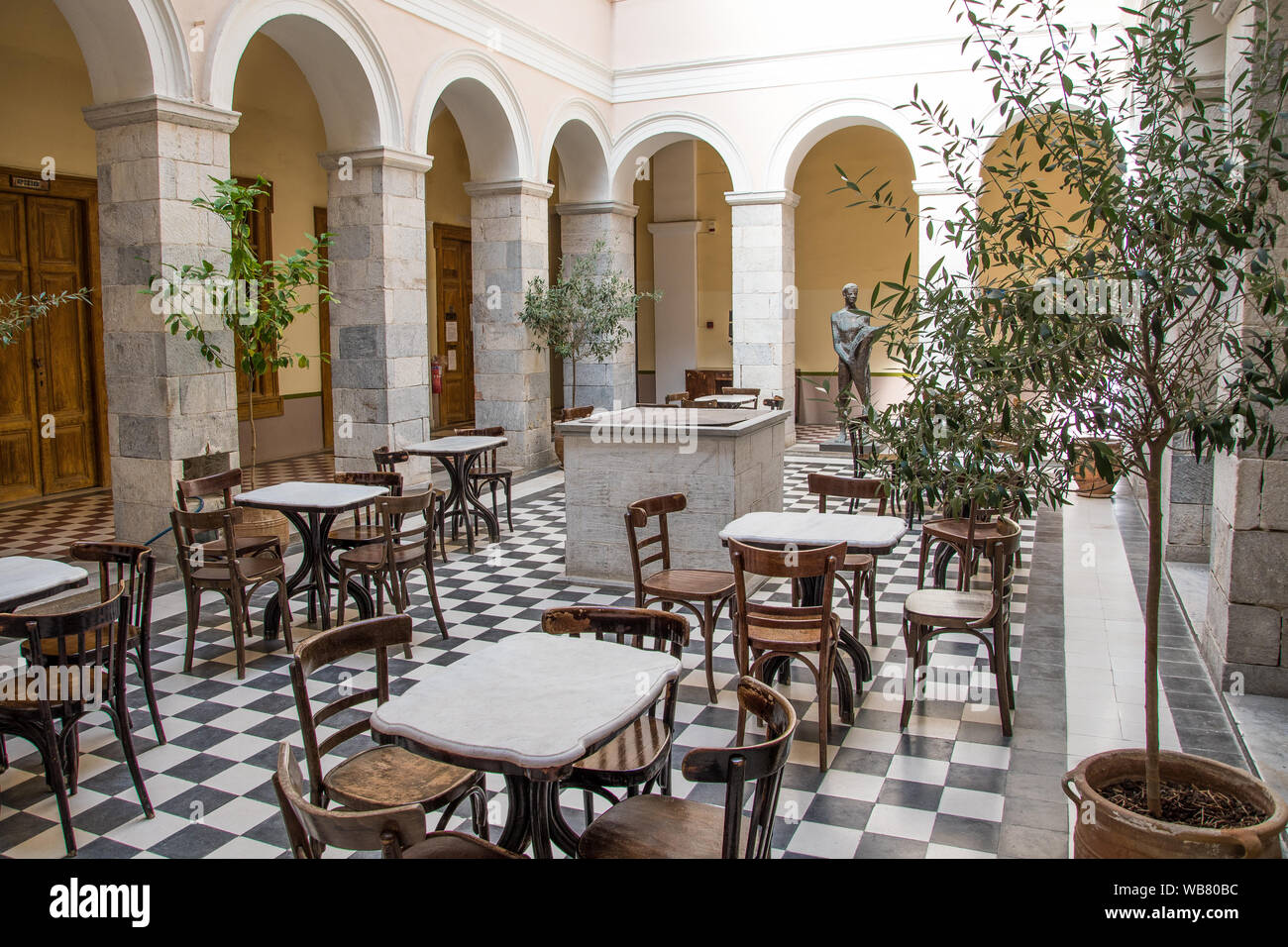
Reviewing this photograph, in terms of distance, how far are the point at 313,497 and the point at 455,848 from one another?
3.47 metres

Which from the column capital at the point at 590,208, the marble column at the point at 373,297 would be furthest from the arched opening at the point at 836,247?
the marble column at the point at 373,297

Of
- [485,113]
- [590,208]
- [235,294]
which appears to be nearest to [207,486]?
[235,294]

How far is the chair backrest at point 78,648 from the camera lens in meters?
3.11

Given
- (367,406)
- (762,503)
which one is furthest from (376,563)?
(367,406)

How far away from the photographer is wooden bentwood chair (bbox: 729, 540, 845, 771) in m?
3.71

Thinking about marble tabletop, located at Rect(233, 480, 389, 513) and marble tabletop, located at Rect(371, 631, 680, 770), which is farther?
marble tabletop, located at Rect(233, 480, 389, 513)

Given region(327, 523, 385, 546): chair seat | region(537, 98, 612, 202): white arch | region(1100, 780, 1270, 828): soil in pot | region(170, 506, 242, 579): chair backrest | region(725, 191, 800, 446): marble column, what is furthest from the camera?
region(725, 191, 800, 446): marble column

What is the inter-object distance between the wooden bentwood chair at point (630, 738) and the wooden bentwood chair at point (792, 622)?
2.05 ft

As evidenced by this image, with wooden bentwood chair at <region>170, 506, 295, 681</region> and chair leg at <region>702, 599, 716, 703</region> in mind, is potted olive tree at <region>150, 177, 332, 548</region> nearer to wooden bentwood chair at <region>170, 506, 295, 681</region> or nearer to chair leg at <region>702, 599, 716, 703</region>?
wooden bentwood chair at <region>170, 506, 295, 681</region>

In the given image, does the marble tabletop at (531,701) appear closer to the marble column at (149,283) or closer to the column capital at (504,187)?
the marble column at (149,283)

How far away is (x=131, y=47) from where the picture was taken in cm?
623

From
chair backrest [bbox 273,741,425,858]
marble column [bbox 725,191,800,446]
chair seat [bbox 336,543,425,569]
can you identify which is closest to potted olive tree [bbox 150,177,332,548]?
chair seat [bbox 336,543,425,569]

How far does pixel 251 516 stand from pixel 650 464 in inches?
105

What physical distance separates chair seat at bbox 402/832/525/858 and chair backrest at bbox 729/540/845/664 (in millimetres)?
1717
